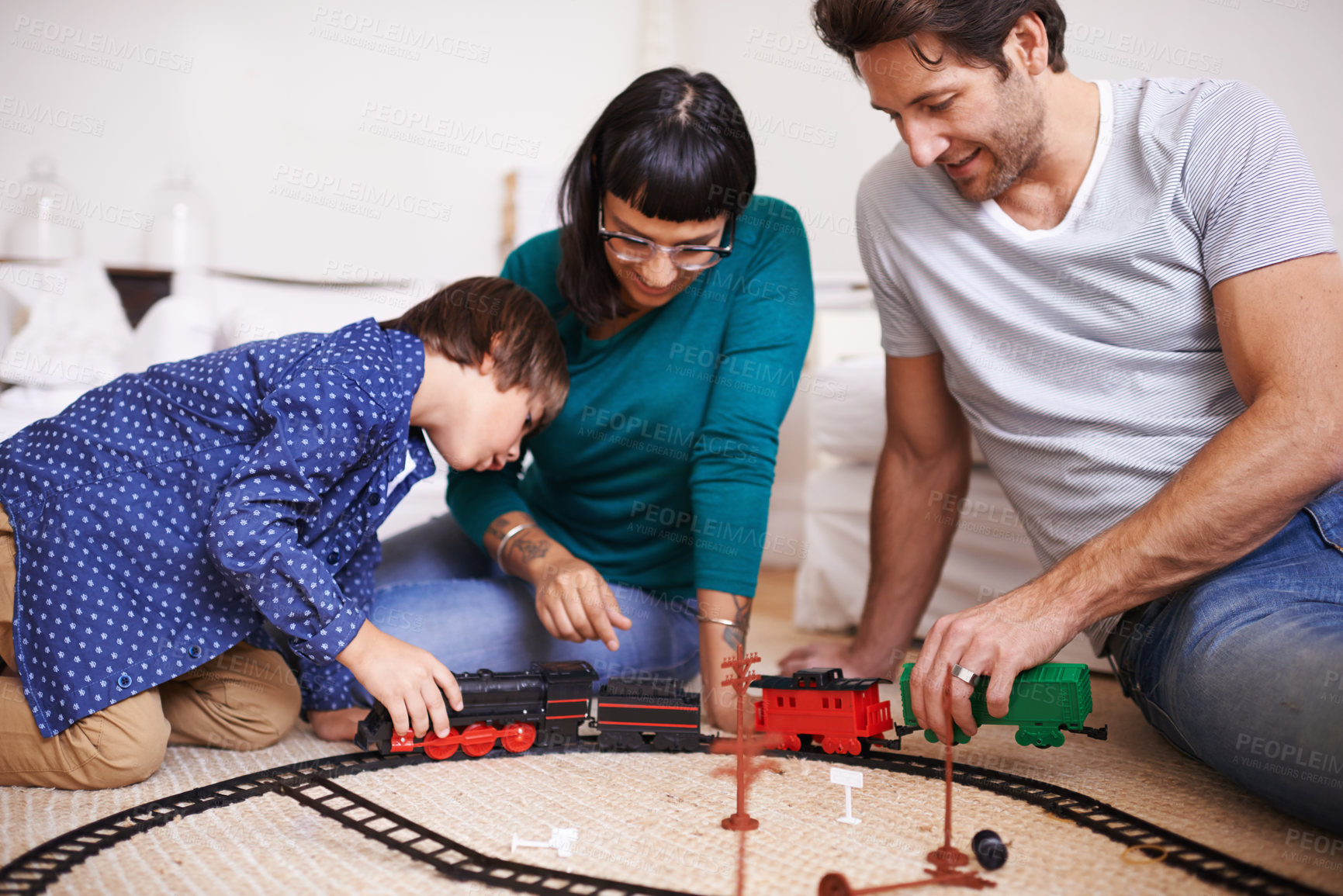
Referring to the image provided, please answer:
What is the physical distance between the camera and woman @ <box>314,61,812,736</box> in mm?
1325

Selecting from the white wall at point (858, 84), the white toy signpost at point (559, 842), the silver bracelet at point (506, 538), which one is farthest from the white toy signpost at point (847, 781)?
the white wall at point (858, 84)

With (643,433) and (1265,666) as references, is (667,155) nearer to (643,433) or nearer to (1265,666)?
(643,433)

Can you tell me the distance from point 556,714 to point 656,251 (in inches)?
26.2

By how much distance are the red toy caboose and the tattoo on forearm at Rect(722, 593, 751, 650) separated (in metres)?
0.12

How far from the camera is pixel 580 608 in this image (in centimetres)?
131

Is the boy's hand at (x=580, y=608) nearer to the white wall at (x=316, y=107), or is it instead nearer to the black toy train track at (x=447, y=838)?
the black toy train track at (x=447, y=838)

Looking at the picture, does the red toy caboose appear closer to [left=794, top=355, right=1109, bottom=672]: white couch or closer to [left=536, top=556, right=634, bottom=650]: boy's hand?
[left=536, top=556, right=634, bottom=650]: boy's hand

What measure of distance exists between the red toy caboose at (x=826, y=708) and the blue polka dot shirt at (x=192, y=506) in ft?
1.80

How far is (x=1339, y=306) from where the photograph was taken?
1.07 metres

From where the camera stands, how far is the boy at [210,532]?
1.12 meters

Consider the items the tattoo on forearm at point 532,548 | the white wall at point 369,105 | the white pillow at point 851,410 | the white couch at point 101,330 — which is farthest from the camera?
the white wall at point 369,105

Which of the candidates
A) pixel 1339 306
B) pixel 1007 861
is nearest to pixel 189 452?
pixel 1007 861

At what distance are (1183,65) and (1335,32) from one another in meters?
0.34

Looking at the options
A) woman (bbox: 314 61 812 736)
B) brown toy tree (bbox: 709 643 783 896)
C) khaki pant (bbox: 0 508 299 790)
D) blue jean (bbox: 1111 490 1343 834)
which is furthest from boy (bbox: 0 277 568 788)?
blue jean (bbox: 1111 490 1343 834)
